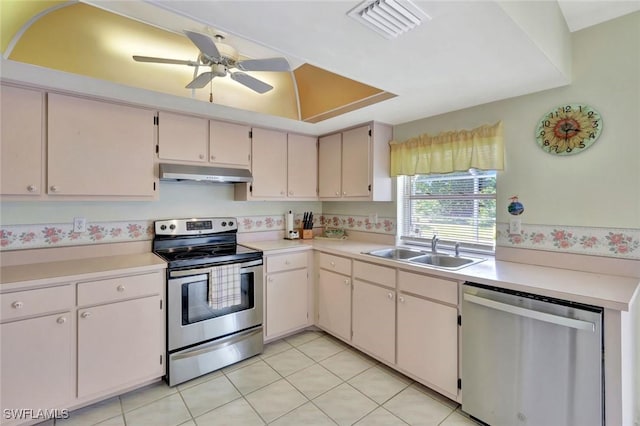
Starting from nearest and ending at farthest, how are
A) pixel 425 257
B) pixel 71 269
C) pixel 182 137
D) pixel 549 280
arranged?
pixel 549 280 < pixel 71 269 < pixel 182 137 < pixel 425 257

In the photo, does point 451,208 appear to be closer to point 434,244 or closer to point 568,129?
point 434,244

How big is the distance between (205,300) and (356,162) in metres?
1.92

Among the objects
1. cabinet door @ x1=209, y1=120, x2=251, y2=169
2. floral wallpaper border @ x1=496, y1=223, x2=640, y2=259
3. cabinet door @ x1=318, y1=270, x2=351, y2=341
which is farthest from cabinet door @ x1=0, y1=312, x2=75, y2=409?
floral wallpaper border @ x1=496, y1=223, x2=640, y2=259

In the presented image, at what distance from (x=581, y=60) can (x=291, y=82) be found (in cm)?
226

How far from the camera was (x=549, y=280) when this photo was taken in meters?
1.74

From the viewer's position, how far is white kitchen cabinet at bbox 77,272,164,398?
1922 mm

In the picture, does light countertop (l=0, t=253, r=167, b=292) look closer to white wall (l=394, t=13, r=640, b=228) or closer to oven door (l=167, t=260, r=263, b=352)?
oven door (l=167, t=260, r=263, b=352)

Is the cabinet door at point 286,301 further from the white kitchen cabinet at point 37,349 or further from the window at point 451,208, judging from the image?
the white kitchen cabinet at point 37,349

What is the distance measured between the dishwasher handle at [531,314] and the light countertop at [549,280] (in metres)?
0.10

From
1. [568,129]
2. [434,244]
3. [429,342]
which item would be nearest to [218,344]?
[429,342]

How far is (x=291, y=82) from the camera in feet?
9.76

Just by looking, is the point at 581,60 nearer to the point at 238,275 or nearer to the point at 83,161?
the point at 238,275

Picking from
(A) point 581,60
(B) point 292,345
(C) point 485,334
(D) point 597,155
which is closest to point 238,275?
(B) point 292,345

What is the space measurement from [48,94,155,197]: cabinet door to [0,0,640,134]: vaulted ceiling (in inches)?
9.8
